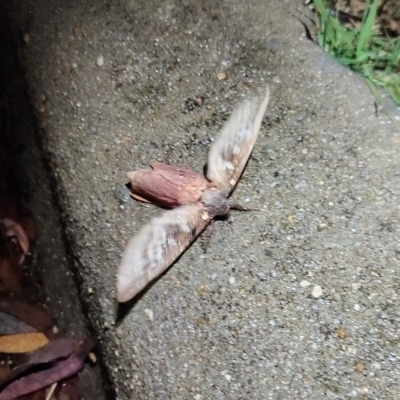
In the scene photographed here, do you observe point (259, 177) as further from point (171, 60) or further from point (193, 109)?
point (171, 60)

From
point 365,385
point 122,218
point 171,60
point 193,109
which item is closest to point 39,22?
point 171,60

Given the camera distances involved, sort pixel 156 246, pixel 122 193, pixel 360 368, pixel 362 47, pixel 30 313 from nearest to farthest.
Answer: pixel 360 368
pixel 156 246
pixel 122 193
pixel 362 47
pixel 30 313

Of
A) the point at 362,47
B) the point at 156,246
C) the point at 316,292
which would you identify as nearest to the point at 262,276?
the point at 316,292

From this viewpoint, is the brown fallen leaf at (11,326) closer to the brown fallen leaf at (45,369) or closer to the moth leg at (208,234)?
the brown fallen leaf at (45,369)

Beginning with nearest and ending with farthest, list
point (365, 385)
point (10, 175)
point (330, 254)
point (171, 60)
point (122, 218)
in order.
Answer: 1. point (365, 385)
2. point (330, 254)
3. point (122, 218)
4. point (171, 60)
5. point (10, 175)

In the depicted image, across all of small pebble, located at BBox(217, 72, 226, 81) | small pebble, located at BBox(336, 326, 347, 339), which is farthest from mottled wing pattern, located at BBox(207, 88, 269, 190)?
small pebble, located at BBox(336, 326, 347, 339)

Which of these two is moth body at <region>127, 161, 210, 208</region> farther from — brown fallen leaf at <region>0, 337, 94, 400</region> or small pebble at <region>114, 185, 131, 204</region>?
brown fallen leaf at <region>0, 337, 94, 400</region>

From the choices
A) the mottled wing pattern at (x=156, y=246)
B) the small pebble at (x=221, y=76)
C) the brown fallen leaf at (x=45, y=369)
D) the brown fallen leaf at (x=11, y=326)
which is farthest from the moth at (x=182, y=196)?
the brown fallen leaf at (x=11, y=326)

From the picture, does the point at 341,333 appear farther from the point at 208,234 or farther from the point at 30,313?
the point at 30,313
